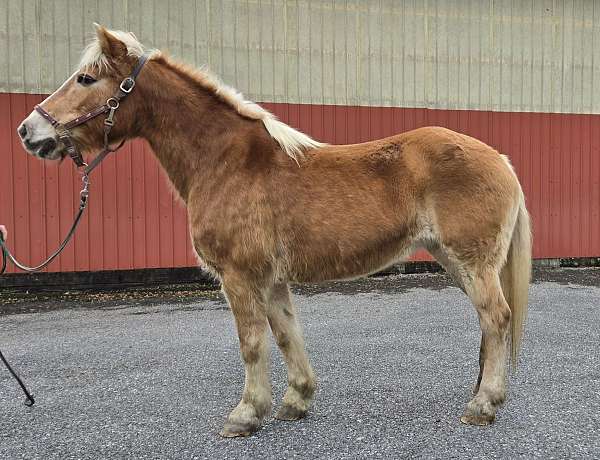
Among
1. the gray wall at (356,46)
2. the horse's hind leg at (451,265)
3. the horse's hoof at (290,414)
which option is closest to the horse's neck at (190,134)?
the horse's hind leg at (451,265)

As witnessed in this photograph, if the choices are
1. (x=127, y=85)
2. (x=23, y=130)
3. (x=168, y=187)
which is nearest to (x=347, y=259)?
(x=127, y=85)

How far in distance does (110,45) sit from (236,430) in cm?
272

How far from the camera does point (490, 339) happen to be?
11.6 ft

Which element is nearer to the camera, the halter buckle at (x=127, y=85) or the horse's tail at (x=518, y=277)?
the halter buckle at (x=127, y=85)

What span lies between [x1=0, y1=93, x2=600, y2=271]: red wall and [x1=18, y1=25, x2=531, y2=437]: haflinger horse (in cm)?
549

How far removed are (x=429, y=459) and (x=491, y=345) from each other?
945mm

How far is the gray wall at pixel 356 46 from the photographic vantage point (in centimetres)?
891

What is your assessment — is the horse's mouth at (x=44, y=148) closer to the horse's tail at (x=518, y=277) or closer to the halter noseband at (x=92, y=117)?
the halter noseband at (x=92, y=117)

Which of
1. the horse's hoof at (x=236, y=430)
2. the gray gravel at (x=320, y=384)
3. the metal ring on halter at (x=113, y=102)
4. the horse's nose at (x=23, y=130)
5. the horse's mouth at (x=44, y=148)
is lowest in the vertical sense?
the gray gravel at (x=320, y=384)

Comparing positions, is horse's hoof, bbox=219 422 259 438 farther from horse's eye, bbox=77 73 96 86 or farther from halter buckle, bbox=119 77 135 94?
horse's eye, bbox=77 73 96 86

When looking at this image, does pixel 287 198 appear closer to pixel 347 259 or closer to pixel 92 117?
pixel 347 259

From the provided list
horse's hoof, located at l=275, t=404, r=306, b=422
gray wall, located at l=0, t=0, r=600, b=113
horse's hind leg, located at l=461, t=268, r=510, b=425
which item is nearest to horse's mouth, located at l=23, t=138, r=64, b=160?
horse's hoof, located at l=275, t=404, r=306, b=422

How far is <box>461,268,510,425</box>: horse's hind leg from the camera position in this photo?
11.4 feet

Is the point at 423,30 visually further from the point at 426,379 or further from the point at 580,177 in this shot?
the point at 426,379
